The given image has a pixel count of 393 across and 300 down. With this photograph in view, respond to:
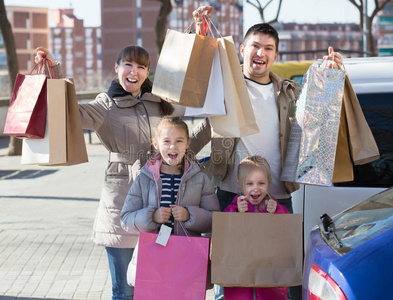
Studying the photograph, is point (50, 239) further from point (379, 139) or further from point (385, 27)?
point (385, 27)

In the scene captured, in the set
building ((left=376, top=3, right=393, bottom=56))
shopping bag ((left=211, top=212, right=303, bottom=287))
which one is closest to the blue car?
shopping bag ((left=211, top=212, right=303, bottom=287))

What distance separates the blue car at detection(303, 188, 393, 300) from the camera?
233 cm

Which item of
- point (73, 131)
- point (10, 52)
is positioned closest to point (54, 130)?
point (73, 131)

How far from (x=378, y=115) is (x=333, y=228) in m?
1.15

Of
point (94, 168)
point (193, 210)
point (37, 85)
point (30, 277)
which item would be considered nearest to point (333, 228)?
point (193, 210)

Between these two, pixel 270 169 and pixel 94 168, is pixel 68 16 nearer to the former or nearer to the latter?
pixel 94 168

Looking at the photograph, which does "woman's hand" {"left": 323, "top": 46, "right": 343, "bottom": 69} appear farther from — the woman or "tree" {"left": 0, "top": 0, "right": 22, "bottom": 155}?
"tree" {"left": 0, "top": 0, "right": 22, "bottom": 155}

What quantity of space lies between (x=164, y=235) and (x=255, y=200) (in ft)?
1.85

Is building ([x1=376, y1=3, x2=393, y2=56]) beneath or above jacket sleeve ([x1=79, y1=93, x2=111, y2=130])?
above

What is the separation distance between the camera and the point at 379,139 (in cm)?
387

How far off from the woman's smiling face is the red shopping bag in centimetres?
97

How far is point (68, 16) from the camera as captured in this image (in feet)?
417

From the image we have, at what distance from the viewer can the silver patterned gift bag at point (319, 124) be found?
3.41m

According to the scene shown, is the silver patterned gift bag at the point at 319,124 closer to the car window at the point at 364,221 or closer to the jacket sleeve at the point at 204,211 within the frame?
the car window at the point at 364,221
